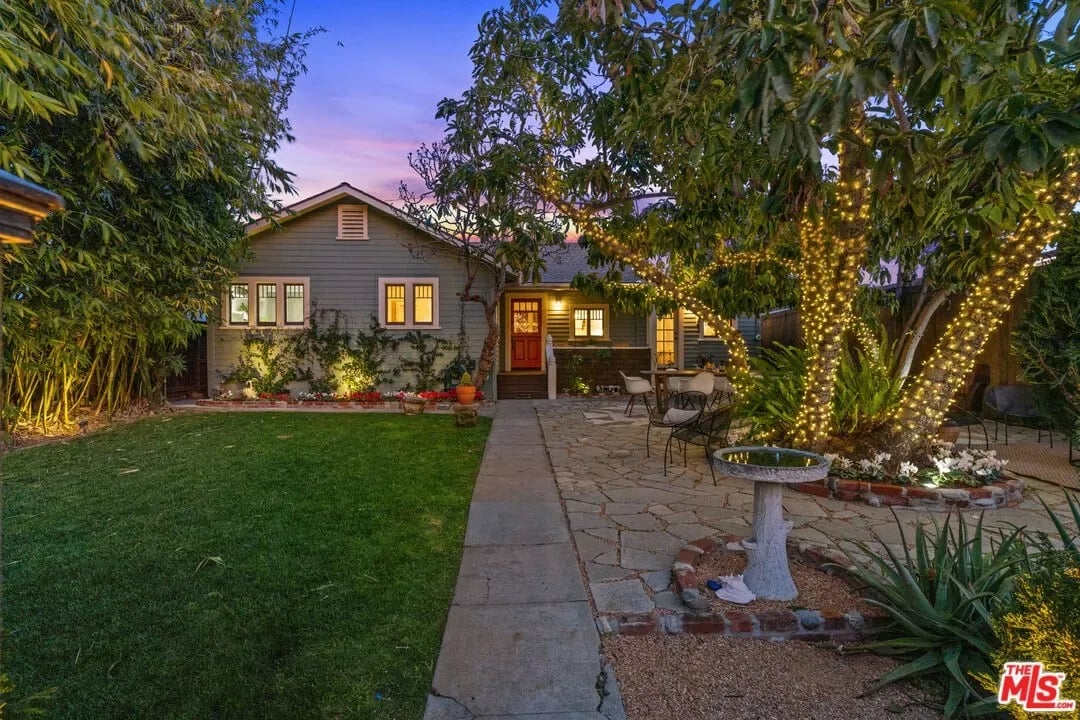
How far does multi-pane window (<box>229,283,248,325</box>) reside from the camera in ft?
42.2

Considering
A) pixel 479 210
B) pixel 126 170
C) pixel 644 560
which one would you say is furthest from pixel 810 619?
pixel 479 210

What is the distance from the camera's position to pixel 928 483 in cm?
508

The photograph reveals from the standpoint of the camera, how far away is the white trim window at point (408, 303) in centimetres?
1287

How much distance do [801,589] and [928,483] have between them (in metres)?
2.77

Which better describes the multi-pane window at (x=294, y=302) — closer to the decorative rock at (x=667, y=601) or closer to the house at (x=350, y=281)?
the house at (x=350, y=281)

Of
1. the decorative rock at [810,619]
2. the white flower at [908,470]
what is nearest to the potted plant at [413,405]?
the white flower at [908,470]

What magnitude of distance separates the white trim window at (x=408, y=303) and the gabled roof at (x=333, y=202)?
48.5 inches

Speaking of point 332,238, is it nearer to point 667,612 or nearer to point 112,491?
point 112,491

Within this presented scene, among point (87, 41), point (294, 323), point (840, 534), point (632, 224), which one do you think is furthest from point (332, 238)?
point (840, 534)

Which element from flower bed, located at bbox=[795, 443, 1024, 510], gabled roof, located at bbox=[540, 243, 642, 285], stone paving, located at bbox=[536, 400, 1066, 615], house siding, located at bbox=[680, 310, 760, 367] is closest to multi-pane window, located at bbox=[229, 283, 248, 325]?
gabled roof, located at bbox=[540, 243, 642, 285]

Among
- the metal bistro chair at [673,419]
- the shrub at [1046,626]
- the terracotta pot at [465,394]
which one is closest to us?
the shrub at [1046,626]

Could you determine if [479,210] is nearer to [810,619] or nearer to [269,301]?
[269,301]

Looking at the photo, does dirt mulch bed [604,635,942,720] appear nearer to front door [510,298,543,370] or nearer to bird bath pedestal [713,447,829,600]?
bird bath pedestal [713,447,829,600]

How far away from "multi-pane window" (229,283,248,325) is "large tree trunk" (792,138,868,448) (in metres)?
12.1
